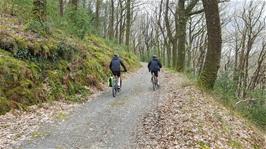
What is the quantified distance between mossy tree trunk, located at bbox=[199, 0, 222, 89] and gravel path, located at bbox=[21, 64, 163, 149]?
2.45m

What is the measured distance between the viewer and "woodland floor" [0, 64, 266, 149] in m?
10.2

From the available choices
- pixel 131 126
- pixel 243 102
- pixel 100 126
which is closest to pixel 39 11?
pixel 100 126

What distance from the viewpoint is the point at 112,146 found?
9.89 meters

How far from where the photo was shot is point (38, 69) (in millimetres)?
15547

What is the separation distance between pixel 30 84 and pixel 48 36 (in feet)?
15.8

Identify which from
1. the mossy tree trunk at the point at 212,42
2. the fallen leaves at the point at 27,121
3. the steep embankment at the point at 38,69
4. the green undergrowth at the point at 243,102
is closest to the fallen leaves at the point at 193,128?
the mossy tree trunk at the point at 212,42

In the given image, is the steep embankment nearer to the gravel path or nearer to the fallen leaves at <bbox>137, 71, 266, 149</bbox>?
the gravel path

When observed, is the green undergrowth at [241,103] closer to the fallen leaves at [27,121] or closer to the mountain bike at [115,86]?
the mountain bike at [115,86]

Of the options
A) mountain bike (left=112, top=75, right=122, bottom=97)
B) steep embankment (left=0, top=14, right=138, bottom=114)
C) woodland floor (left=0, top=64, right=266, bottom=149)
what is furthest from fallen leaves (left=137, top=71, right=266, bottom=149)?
steep embankment (left=0, top=14, right=138, bottom=114)

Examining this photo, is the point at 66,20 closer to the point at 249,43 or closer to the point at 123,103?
the point at 123,103

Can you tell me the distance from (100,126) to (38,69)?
501 cm

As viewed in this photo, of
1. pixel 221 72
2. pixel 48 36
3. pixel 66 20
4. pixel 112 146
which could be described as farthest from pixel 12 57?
pixel 221 72

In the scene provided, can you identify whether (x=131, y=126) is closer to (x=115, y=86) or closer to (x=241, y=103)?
(x=115, y=86)

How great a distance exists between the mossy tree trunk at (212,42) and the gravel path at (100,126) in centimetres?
245
